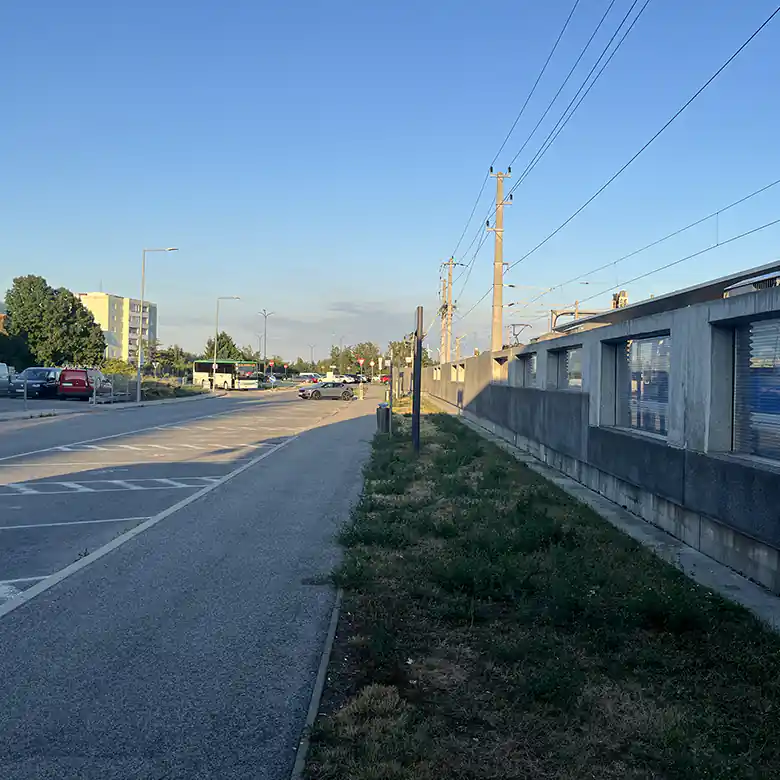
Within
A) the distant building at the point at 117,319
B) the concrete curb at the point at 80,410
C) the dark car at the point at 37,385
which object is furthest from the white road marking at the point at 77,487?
the distant building at the point at 117,319

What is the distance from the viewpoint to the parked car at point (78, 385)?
144 ft

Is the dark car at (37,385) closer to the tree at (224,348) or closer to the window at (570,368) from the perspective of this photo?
the window at (570,368)

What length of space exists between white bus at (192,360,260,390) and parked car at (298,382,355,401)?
19.0m

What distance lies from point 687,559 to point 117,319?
151873mm

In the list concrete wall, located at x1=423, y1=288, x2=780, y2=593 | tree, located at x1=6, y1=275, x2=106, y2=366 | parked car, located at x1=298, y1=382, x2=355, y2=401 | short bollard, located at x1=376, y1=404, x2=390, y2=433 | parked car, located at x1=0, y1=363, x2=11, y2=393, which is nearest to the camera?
concrete wall, located at x1=423, y1=288, x2=780, y2=593

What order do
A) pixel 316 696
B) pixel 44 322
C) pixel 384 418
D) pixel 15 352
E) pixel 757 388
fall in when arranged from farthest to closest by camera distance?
pixel 44 322 < pixel 15 352 < pixel 384 418 < pixel 757 388 < pixel 316 696

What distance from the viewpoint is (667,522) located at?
960cm

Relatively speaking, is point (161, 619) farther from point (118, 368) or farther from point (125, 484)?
point (118, 368)

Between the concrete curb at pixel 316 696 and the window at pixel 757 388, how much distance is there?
413cm

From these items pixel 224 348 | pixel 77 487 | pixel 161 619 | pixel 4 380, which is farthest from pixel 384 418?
pixel 224 348

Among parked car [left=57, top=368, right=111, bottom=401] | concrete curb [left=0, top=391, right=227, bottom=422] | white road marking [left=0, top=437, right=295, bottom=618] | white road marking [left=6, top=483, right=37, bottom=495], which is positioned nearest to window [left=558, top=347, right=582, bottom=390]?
white road marking [left=0, top=437, right=295, bottom=618]

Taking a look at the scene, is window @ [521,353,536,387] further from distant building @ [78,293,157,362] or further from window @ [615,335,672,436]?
distant building @ [78,293,157,362]

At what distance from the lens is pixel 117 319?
5915 inches

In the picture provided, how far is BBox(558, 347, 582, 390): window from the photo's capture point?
15938mm
